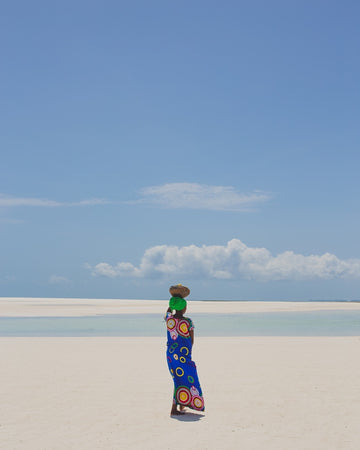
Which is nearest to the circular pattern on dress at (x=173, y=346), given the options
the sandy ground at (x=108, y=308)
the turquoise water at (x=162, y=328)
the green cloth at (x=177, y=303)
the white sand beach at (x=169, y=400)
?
the green cloth at (x=177, y=303)

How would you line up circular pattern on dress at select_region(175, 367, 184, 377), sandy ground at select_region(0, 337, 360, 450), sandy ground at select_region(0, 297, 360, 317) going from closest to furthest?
sandy ground at select_region(0, 337, 360, 450) < circular pattern on dress at select_region(175, 367, 184, 377) < sandy ground at select_region(0, 297, 360, 317)

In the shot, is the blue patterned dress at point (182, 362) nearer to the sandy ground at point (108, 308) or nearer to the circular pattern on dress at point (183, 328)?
the circular pattern on dress at point (183, 328)

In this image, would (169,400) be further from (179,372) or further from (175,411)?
(179,372)

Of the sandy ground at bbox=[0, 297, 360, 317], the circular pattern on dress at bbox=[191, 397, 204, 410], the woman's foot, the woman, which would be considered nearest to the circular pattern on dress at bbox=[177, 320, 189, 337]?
the woman

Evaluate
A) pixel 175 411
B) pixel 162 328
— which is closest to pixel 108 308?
pixel 162 328

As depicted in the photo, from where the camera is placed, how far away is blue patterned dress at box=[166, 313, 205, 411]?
808 cm

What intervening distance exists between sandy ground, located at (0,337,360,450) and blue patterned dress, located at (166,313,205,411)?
323 millimetres

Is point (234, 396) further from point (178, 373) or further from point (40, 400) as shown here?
point (40, 400)

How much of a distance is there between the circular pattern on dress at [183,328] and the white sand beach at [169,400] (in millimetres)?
1400

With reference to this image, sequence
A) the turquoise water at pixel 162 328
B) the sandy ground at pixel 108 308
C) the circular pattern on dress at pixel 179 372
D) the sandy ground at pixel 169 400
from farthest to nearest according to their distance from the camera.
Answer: the sandy ground at pixel 108 308 → the turquoise water at pixel 162 328 → the circular pattern on dress at pixel 179 372 → the sandy ground at pixel 169 400

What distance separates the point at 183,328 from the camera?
8.07 m

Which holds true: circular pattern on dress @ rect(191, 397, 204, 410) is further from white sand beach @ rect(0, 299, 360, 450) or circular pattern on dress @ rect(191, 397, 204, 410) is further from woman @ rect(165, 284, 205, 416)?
white sand beach @ rect(0, 299, 360, 450)

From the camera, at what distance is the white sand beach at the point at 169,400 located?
23.1 feet

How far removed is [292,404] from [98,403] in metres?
3.63
